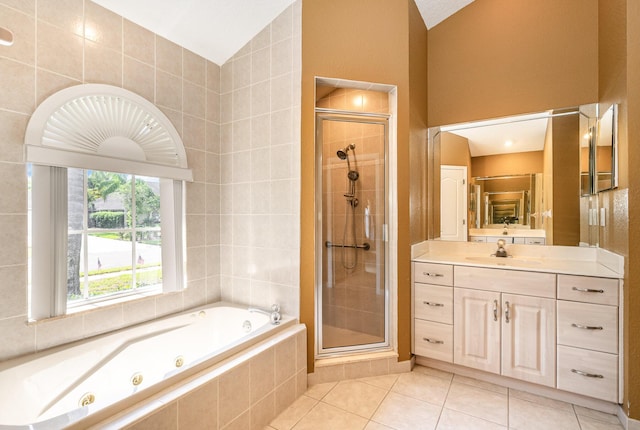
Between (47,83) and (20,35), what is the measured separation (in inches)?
9.2

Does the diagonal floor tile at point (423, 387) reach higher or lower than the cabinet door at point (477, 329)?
lower

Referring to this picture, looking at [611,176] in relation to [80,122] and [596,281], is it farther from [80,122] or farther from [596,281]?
[80,122]

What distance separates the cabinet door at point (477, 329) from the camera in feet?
6.82

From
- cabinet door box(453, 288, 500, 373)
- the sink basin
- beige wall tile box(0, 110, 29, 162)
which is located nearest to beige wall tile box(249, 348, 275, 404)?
cabinet door box(453, 288, 500, 373)

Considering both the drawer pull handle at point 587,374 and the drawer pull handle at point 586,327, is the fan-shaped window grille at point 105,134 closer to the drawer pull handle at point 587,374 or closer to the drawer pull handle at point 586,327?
the drawer pull handle at point 586,327

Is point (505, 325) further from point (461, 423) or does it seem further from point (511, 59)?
point (511, 59)

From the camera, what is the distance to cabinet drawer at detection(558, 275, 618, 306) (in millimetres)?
1748

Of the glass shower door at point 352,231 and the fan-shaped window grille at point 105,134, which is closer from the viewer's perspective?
the fan-shaped window grille at point 105,134

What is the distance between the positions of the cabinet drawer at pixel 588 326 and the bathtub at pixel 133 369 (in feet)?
5.58

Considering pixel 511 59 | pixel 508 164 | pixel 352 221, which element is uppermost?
pixel 511 59

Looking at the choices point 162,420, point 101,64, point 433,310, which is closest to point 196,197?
point 101,64

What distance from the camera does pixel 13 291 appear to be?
1.51m

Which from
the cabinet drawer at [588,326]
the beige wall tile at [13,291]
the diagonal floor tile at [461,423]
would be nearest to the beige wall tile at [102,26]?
the beige wall tile at [13,291]

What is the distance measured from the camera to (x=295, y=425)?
172 cm
